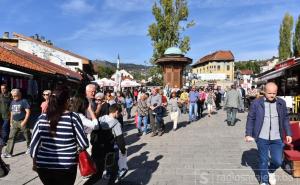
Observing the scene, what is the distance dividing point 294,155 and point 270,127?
136cm

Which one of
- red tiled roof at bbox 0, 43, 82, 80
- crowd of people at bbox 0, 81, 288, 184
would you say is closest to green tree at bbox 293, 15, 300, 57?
red tiled roof at bbox 0, 43, 82, 80

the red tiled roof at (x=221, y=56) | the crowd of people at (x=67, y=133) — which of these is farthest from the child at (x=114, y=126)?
the red tiled roof at (x=221, y=56)

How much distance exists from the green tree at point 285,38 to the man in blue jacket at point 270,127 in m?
57.9

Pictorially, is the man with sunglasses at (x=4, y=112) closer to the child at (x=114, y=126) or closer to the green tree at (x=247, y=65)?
the child at (x=114, y=126)

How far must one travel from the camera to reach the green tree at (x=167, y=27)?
39406 millimetres

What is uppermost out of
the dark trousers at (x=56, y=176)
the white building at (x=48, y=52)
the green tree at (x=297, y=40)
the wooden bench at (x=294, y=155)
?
the green tree at (x=297, y=40)

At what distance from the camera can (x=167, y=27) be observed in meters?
39.4

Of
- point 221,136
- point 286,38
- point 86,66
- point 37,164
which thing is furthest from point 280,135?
point 286,38

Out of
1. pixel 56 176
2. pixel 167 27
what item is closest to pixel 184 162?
pixel 56 176

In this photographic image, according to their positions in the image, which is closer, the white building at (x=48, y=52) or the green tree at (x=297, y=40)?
the white building at (x=48, y=52)

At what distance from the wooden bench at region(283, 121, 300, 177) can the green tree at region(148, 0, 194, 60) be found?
103 ft

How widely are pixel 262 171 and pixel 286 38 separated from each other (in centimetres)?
5992

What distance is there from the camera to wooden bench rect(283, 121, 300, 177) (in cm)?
751

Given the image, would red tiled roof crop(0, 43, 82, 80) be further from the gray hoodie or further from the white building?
the white building
